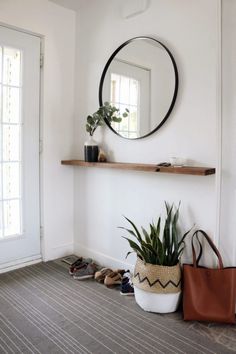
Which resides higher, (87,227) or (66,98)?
(66,98)

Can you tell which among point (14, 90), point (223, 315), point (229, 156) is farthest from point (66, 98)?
point (223, 315)

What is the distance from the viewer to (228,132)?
1.95m

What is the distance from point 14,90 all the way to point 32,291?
5.56 feet

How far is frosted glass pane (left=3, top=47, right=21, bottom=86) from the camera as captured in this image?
2570 mm

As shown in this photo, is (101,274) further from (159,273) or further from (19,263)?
(19,263)

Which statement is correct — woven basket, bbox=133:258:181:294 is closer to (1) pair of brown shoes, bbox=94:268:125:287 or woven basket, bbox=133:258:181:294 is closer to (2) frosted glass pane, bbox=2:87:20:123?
(1) pair of brown shoes, bbox=94:268:125:287

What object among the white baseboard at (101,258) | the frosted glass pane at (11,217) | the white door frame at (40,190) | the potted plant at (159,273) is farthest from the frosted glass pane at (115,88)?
the white baseboard at (101,258)

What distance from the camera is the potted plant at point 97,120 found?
261 centimetres

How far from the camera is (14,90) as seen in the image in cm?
265

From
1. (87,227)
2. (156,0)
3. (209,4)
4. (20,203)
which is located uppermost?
(156,0)

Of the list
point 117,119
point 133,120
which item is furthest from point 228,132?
point 117,119

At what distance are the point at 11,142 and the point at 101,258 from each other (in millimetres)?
1341

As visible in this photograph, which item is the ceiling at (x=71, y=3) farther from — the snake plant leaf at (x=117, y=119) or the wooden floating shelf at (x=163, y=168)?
the wooden floating shelf at (x=163, y=168)

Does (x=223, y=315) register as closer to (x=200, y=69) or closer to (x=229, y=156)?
(x=229, y=156)
